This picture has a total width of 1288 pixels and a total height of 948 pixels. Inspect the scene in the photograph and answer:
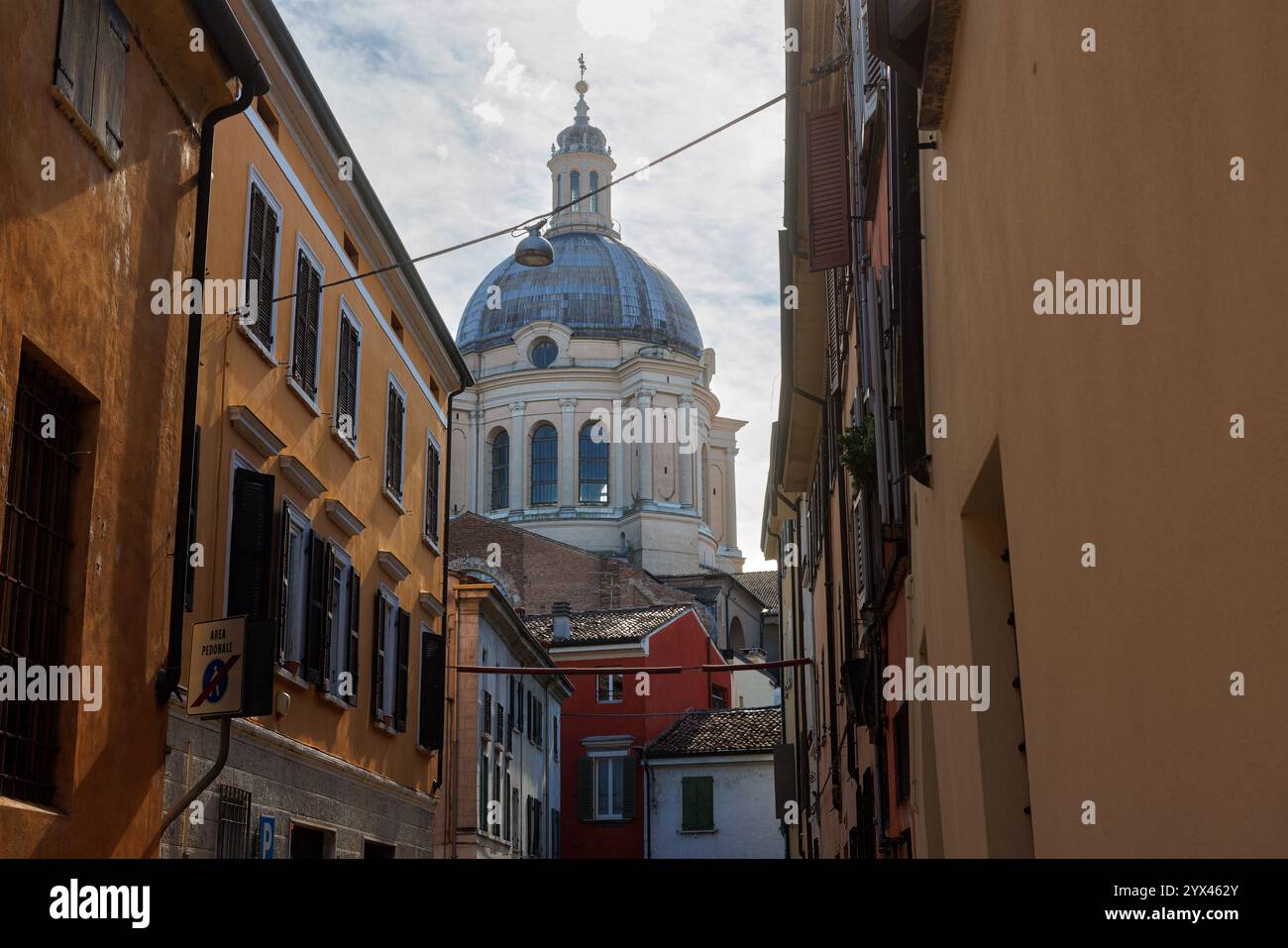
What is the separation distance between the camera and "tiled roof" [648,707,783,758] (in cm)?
4788

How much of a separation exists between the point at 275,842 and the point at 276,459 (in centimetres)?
326

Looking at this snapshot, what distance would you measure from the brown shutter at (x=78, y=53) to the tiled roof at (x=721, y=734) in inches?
1567

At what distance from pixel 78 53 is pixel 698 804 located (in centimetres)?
4132

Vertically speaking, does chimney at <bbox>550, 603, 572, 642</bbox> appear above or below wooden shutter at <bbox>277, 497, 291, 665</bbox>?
Answer: above

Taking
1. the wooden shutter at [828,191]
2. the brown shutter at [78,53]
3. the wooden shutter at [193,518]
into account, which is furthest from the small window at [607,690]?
the brown shutter at [78,53]

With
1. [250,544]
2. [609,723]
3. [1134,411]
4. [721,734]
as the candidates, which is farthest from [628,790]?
[1134,411]

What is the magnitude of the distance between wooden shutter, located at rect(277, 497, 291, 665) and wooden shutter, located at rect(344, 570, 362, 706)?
2266 mm

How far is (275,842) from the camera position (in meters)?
13.6

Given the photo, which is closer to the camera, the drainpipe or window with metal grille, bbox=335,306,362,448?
the drainpipe

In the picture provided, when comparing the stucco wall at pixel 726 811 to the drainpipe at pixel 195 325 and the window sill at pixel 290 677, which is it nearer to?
the window sill at pixel 290 677

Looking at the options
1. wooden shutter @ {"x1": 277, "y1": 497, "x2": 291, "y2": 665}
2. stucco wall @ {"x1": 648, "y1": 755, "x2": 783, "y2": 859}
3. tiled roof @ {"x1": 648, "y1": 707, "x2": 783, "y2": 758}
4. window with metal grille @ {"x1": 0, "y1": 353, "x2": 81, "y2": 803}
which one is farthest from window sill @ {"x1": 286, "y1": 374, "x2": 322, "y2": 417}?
stucco wall @ {"x1": 648, "y1": 755, "x2": 783, "y2": 859}

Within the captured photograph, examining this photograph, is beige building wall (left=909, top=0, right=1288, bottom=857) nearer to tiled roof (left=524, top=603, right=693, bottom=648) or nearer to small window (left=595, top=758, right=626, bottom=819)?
small window (left=595, top=758, right=626, bottom=819)

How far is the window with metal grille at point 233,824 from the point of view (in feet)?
39.6
